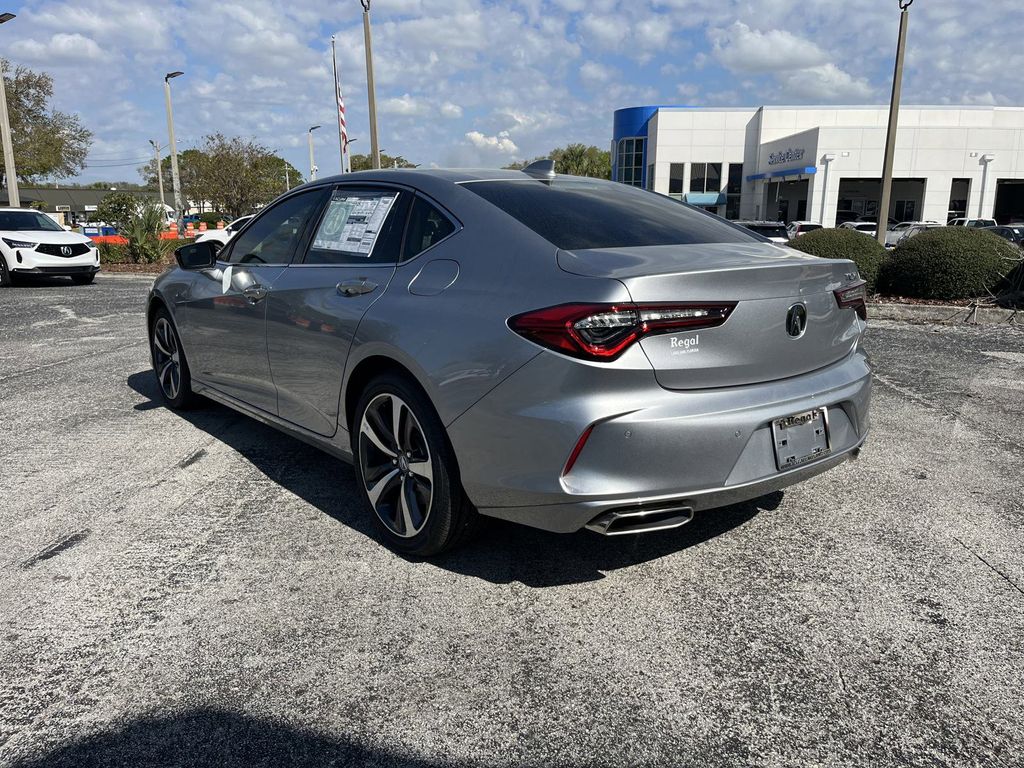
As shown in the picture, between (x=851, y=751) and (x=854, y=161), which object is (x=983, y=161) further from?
(x=851, y=751)

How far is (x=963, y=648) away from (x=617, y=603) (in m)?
1.16

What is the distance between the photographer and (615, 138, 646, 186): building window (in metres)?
66.5

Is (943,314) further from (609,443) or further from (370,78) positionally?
(370,78)

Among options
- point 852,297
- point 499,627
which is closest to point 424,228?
point 499,627

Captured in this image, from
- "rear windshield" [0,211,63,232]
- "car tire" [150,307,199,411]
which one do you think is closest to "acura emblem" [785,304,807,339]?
"car tire" [150,307,199,411]

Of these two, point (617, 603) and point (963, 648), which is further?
point (617, 603)

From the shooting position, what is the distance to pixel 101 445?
4965mm

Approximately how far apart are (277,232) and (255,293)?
0.42 meters

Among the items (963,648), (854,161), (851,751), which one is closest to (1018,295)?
(963,648)

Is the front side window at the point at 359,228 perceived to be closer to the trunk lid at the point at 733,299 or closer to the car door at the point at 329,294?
the car door at the point at 329,294

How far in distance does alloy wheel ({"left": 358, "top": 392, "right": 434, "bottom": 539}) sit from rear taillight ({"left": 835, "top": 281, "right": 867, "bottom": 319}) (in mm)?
1786

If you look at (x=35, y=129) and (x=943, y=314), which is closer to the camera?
(x=943, y=314)

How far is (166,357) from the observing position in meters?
5.72

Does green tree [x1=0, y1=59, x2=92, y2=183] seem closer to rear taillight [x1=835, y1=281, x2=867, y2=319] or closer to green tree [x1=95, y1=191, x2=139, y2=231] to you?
green tree [x1=95, y1=191, x2=139, y2=231]
